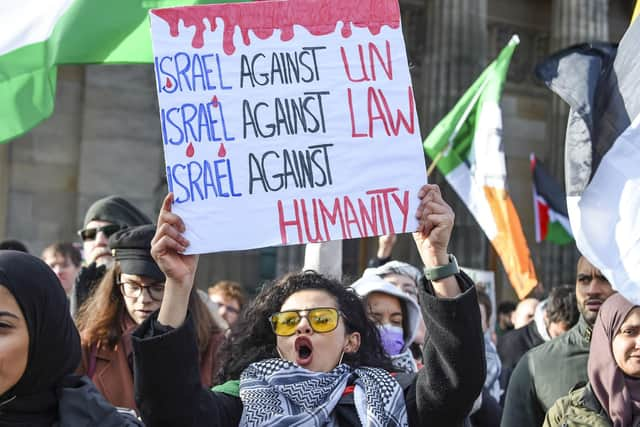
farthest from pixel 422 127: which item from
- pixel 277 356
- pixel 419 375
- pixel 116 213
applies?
pixel 419 375

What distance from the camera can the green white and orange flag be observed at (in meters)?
8.65

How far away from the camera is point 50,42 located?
485 centimetres

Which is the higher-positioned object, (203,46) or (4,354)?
(203,46)

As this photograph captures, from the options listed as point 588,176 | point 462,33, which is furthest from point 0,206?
point 588,176

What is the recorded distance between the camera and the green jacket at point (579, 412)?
3.78 meters

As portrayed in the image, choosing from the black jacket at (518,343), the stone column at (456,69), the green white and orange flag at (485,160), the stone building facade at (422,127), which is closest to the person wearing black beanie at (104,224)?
the black jacket at (518,343)

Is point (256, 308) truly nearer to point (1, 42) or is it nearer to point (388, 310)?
point (388, 310)

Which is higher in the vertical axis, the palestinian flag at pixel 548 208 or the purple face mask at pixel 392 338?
the palestinian flag at pixel 548 208

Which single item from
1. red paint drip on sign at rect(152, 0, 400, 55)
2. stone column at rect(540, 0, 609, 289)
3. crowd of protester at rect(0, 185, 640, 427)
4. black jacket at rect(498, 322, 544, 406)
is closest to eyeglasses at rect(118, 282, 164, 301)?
crowd of protester at rect(0, 185, 640, 427)

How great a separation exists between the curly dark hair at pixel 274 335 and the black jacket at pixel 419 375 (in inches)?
13.9

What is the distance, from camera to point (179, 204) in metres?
3.18

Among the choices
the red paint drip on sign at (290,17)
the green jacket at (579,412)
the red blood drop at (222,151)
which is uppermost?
the red paint drip on sign at (290,17)

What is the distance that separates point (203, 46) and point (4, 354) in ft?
3.86

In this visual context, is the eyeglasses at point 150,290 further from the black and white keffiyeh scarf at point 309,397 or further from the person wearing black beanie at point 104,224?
the black and white keffiyeh scarf at point 309,397
